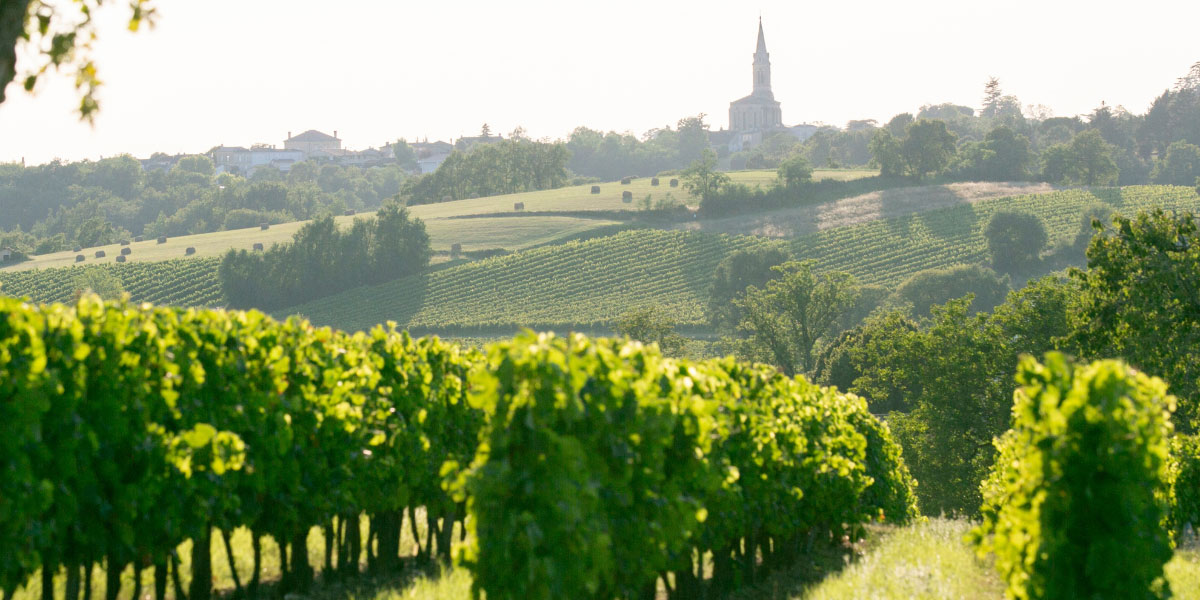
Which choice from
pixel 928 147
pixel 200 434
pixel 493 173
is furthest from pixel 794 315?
pixel 493 173

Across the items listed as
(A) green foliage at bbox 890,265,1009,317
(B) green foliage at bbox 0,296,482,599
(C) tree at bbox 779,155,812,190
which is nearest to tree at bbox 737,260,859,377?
(A) green foliage at bbox 890,265,1009,317

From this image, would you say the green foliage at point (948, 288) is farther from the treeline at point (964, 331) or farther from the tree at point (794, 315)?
the tree at point (794, 315)

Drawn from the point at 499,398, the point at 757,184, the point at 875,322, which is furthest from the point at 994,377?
the point at 757,184

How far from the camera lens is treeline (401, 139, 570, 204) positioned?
13950cm

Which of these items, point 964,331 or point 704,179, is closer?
point 964,331

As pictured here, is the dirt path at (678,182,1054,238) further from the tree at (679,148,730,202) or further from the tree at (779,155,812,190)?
the tree at (679,148,730,202)

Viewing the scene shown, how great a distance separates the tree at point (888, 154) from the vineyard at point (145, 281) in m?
72.6

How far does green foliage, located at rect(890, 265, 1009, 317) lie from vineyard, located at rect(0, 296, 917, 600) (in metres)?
72.7

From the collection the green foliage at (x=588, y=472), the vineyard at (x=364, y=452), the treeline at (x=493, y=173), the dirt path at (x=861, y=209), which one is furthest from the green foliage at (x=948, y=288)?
the green foliage at (x=588, y=472)

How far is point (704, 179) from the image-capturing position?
10881 centimetres

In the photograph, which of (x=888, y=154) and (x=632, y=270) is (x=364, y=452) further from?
(x=888, y=154)

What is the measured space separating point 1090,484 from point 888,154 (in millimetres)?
117174

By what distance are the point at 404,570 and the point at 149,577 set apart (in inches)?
94.5

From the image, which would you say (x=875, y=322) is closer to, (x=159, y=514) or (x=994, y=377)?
(x=994, y=377)
